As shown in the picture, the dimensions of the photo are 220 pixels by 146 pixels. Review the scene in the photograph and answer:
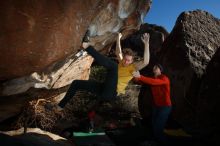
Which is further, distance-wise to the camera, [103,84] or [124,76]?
[124,76]

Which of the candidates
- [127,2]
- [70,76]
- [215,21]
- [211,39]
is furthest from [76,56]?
[215,21]

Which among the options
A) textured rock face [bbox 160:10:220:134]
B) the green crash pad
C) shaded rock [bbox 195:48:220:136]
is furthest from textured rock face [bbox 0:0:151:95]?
textured rock face [bbox 160:10:220:134]

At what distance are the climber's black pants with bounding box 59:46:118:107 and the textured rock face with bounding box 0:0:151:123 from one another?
783 mm

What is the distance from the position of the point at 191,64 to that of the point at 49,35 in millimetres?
5706

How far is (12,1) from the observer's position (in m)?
6.00

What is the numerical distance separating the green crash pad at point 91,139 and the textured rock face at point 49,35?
1.48 metres

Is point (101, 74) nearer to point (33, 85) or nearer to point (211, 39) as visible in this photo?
point (211, 39)

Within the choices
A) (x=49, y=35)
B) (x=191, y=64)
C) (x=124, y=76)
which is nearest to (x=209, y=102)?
(x=191, y=64)

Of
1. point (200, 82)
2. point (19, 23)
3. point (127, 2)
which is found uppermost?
point (127, 2)

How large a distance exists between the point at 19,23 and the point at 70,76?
131 inches

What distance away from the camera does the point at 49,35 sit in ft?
22.2

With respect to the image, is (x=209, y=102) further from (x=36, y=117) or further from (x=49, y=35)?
(x=36, y=117)

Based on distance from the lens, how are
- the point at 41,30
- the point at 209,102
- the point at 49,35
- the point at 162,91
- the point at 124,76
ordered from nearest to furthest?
the point at 41,30
the point at 49,35
the point at 124,76
the point at 162,91
the point at 209,102

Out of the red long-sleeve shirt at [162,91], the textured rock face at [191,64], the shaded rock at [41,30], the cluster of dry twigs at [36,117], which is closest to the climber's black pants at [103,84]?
the shaded rock at [41,30]
